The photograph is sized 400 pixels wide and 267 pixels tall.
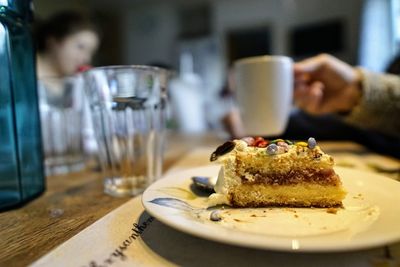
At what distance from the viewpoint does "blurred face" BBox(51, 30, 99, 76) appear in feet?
5.67

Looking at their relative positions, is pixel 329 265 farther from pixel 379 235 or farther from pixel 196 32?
pixel 196 32

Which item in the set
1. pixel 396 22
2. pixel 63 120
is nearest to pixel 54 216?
pixel 63 120

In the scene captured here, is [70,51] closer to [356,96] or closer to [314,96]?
[314,96]

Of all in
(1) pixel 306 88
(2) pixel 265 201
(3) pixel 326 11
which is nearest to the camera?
(2) pixel 265 201

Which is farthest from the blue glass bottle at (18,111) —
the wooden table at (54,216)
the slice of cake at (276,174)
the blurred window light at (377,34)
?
the blurred window light at (377,34)

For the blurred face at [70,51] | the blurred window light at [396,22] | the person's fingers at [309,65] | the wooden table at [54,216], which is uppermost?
the blurred window light at [396,22]

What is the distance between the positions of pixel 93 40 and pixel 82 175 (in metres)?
1.37

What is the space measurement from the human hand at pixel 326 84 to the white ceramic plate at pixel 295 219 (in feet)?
1.66

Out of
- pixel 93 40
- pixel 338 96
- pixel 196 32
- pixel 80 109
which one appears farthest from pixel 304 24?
pixel 80 109

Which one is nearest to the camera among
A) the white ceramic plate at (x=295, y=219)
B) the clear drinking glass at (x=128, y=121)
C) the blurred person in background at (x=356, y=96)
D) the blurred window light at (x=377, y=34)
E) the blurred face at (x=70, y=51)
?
the white ceramic plate at (x=295, y=219)

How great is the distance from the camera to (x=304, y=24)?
13.0ft

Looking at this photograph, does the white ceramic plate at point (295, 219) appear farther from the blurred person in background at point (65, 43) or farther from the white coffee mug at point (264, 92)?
the blurred person in background at point (65, 43)

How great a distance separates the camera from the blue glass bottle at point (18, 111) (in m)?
0.46

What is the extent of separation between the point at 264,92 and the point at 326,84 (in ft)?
1.08
